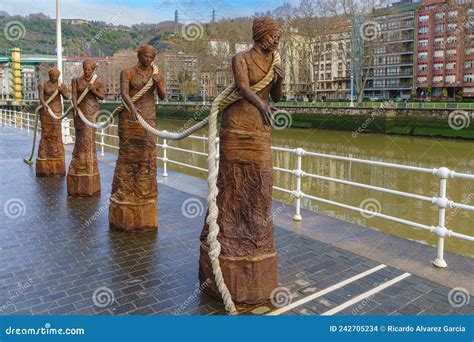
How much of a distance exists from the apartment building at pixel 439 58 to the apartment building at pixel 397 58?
1711 mm

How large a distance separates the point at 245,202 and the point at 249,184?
159 millimetres

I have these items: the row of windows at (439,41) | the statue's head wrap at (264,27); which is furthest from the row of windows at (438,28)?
the statue's head wrap at (264,27)

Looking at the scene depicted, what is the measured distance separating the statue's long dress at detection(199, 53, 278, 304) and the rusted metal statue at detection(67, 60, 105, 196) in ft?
15.7

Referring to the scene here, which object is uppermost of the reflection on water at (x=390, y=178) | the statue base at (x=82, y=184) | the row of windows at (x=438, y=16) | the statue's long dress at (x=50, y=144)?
the row of windows at (x=438, y=16)

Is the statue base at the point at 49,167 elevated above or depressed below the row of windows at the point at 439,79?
below

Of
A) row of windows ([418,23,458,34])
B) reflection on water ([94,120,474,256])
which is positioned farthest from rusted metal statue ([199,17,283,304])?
row of windows ([418,23,458,34])

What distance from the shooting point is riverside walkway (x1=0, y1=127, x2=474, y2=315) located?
3.91m

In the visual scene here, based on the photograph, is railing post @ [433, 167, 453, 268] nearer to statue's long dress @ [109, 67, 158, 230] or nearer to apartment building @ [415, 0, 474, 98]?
statue's long dress @ [109, 67, 158, 230]

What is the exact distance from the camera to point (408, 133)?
Result: 33.0 m

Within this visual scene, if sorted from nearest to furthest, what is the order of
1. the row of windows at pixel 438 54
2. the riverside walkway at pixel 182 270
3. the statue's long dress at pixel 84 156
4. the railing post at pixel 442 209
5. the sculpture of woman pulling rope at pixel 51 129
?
the riverside walkway at pixel 182 270 → the railing post at pixel 442 209 → the statue's long dress at pixel 84 156 → the sculpture of woman pulling rope at pixel 51 129 → the row of windows at pixel 438 54

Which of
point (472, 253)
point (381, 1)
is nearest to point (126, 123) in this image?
point (472, 253)

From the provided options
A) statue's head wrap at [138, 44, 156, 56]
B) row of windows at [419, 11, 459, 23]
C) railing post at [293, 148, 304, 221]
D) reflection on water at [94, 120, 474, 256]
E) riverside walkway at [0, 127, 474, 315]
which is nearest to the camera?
riverside walkway at [0, 127, 474, 315]

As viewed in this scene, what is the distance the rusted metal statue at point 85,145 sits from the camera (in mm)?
8094

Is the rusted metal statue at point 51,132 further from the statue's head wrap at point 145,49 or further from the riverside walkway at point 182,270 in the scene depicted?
the statue's head wrap at point 145,49
